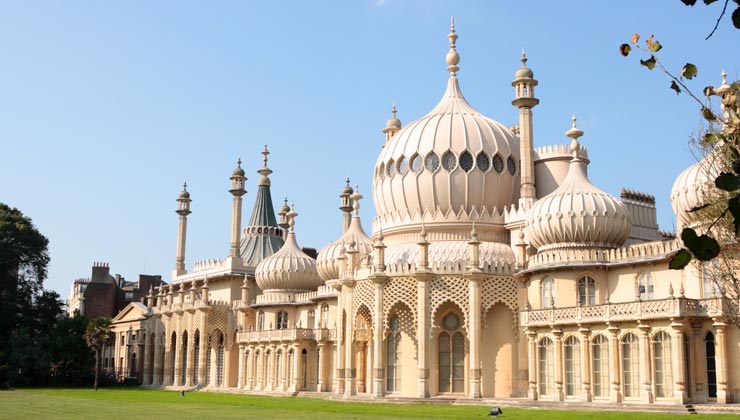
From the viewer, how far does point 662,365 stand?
30453 millimetres

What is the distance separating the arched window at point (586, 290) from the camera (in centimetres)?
3581

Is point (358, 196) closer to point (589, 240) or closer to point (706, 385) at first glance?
point (589, 240)

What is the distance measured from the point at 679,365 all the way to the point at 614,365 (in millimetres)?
3005

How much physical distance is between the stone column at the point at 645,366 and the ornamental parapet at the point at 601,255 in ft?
11.6

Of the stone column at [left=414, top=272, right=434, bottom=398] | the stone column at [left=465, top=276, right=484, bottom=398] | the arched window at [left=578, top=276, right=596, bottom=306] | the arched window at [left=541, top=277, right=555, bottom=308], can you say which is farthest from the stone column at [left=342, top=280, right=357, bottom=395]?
the arched window at [left=578, top=276, right=596, bottom=306]

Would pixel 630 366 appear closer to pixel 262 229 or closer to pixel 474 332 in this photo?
pixel 474 332

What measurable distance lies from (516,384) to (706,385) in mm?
10046

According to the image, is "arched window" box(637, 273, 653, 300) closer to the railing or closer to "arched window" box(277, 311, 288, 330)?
the railing

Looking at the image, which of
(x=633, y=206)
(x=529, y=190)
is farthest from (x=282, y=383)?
(x=633, y=206)

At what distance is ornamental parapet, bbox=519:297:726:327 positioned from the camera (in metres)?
29.5

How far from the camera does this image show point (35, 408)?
30109 millimetres

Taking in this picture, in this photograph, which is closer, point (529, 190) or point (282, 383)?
point (529, 190)

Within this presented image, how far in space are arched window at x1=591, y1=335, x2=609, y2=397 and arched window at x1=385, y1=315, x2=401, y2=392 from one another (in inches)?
375

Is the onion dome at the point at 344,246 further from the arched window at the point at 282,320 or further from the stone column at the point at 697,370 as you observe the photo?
the stone column at the point at 697,370
